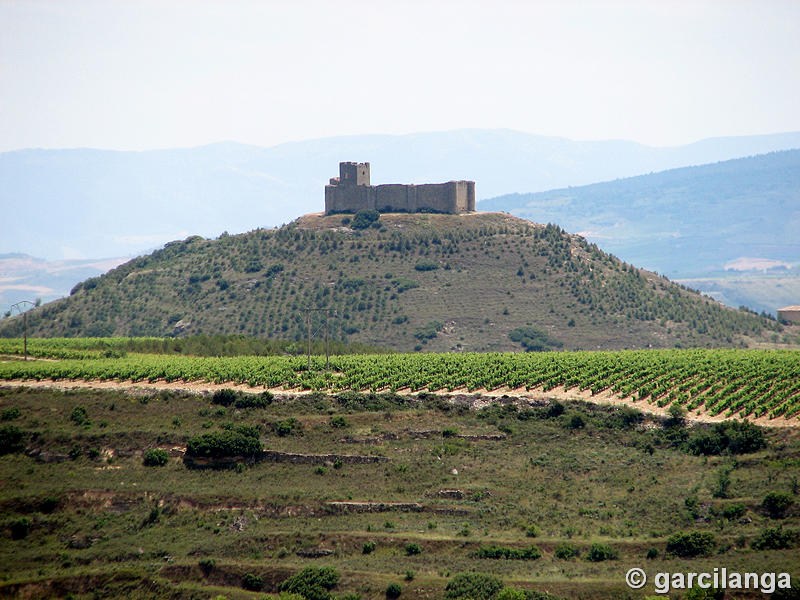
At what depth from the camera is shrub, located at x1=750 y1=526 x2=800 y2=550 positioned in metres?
46.8

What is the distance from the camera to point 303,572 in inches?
1921

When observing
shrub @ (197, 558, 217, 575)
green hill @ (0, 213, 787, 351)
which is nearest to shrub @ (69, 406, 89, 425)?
shrub @ (197, 558, 217, 575)

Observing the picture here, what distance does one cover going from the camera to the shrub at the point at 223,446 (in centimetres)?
6325

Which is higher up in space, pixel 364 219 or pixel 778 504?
pixel 364 219

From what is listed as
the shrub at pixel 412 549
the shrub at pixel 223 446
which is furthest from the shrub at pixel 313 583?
the shrub at pixel 223 446

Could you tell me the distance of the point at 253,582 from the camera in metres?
49.7

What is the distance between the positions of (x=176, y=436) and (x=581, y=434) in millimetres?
25628

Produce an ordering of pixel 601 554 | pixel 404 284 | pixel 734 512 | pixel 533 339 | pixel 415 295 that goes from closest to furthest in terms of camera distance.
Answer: pixel 601 554
pixel 734 512
pixel 533 339
pixel 415 295
pixel 404 284

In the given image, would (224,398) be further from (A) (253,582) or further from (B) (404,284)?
(B) (404,284)

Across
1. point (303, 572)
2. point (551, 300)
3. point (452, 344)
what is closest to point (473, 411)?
point (303, 572)

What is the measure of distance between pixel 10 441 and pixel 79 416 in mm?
4882

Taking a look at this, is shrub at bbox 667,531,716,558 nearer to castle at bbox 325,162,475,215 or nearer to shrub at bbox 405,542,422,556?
shrub at bbox 405,542,422,556

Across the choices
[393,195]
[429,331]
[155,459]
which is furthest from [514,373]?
[393,195]

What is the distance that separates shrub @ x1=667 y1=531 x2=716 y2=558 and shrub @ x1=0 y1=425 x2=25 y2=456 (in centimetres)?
4056
